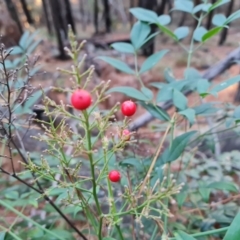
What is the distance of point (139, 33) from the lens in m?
0.74

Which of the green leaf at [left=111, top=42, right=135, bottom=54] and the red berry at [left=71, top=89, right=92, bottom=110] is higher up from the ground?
the red berry at [left=71, top=89, right=92, bottom=110]

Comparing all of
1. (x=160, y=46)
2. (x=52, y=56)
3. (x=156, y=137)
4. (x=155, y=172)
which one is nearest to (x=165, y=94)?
(x=155, y=172)

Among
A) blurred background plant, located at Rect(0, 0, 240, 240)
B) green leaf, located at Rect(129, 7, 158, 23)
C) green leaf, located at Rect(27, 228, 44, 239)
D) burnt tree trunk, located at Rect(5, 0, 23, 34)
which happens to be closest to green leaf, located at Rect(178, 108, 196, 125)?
blurred background plant, located at Rect(0, 0, 240, 240)

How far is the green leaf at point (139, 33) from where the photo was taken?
2.37 ft

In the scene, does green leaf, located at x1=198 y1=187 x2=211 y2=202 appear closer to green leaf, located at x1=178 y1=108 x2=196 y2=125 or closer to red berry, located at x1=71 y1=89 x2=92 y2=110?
green leaf, located at x1=178 y1=108 x2=196 y2=125

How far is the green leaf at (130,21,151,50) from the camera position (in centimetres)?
72

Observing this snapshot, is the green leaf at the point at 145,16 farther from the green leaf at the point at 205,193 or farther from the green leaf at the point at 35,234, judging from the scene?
the green leaf at the point at 35,234

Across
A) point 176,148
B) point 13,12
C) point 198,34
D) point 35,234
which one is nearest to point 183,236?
point 176,148

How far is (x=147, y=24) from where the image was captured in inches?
29.1

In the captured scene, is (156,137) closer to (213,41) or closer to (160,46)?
(160,46)

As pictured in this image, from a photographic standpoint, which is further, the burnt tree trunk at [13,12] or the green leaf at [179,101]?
the burnt tree trunk at [13,12]

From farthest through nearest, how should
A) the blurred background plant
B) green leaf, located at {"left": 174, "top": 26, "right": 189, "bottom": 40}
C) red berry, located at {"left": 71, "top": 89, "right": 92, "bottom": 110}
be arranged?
green leaf, located at {"left": 174, "top": 26, "right": 189, "bottom": 40}, the blurred background plant, red berry, located at {"left": 71, "top": 89, "right": 92, "bottom": 110}

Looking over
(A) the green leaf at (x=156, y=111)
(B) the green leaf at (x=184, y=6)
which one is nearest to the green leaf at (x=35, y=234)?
(A) the green leaf at (x=156, y=111)

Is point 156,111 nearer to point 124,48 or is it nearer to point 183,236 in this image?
point 124,48
